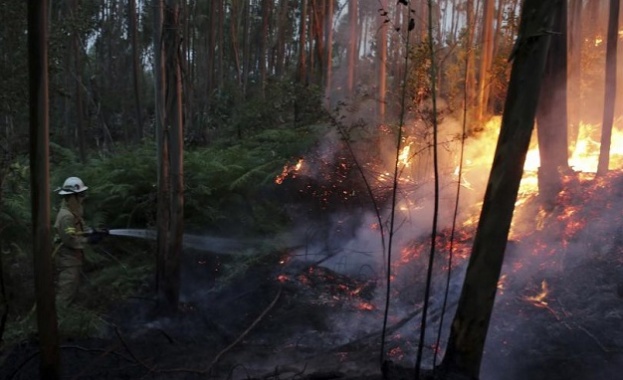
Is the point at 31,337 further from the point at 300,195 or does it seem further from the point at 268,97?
the point at 268,97

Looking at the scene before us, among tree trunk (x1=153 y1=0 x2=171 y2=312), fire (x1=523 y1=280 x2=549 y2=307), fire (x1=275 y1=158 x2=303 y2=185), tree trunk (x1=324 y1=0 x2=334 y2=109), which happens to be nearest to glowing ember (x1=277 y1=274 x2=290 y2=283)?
tree trunk (x1=153 y1=0 x2=171 y2=312)

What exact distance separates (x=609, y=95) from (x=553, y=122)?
5.70ft

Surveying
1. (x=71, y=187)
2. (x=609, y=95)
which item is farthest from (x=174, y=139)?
(x=609, y=95)

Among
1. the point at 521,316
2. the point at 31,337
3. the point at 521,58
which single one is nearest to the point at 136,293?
the point at 31,337

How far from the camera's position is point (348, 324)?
318 inches

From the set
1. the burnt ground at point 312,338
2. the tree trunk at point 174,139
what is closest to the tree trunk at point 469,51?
the burnt ground at point 312,338

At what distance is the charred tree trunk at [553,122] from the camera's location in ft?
30.1

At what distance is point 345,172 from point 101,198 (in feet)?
15.9

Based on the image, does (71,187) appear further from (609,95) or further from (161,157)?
(609,95)

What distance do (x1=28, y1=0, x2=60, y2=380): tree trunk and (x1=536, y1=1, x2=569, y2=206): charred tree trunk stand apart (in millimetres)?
7937

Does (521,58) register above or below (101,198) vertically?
above

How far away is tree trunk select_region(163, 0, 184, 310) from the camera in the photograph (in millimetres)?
7371

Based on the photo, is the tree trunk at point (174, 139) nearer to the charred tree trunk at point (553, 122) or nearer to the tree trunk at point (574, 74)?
the charred tree trunk at point (553, 122)

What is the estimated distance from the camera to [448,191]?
35.1 ft
